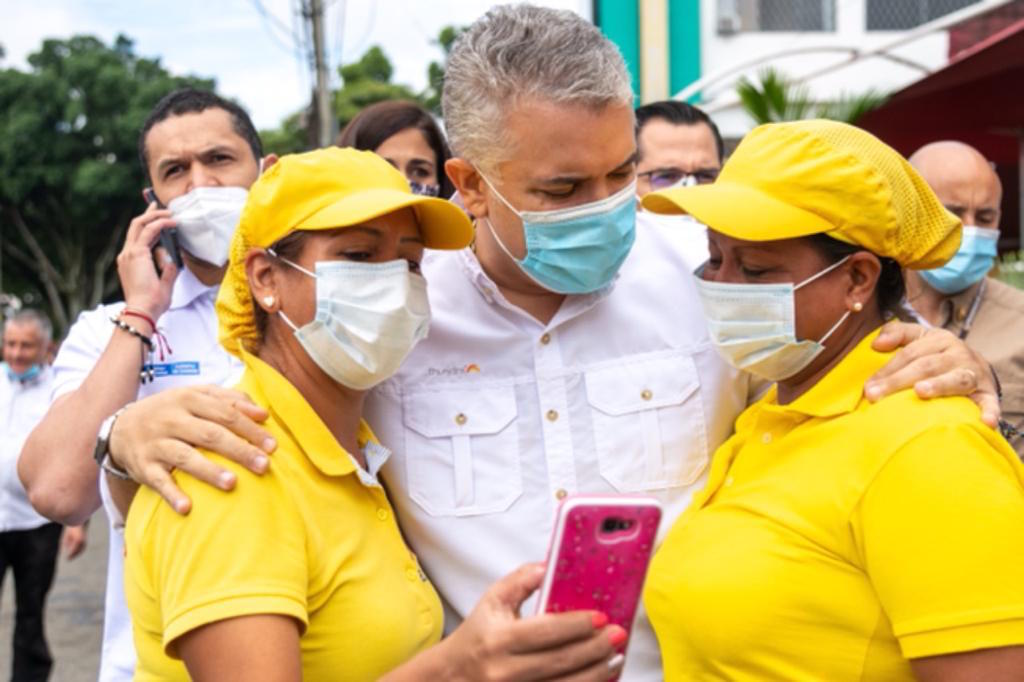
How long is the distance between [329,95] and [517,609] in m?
13.9

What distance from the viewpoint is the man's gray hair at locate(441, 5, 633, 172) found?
2266 millimetres

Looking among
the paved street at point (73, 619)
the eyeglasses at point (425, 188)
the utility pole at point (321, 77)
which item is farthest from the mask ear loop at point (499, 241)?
the utility pole at point (321, 77)

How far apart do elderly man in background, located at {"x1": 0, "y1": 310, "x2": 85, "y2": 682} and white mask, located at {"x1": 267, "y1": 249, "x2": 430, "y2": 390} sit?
520cm

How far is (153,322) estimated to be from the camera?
309cm

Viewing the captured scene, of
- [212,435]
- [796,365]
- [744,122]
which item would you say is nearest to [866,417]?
[796,365]

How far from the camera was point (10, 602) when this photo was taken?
923 cm

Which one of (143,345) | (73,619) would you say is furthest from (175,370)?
(73,619)

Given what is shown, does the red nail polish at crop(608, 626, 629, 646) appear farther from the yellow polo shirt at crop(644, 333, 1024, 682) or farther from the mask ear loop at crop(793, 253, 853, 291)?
the mask ear loop at crop(793, 253, 853, 291)

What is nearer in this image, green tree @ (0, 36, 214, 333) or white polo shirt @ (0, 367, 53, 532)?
white polo shirt @ (0, 367, 53, 532)

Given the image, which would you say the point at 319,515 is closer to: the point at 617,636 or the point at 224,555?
the point at 224,555

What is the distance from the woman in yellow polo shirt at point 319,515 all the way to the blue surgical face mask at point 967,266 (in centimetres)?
219

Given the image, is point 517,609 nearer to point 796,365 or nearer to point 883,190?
point 796,365

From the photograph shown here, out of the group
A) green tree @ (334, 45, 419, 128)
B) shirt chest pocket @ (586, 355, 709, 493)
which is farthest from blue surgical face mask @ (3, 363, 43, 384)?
green tree @ (334, 45, 419, 128)

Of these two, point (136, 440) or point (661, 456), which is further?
point (661, 456)
